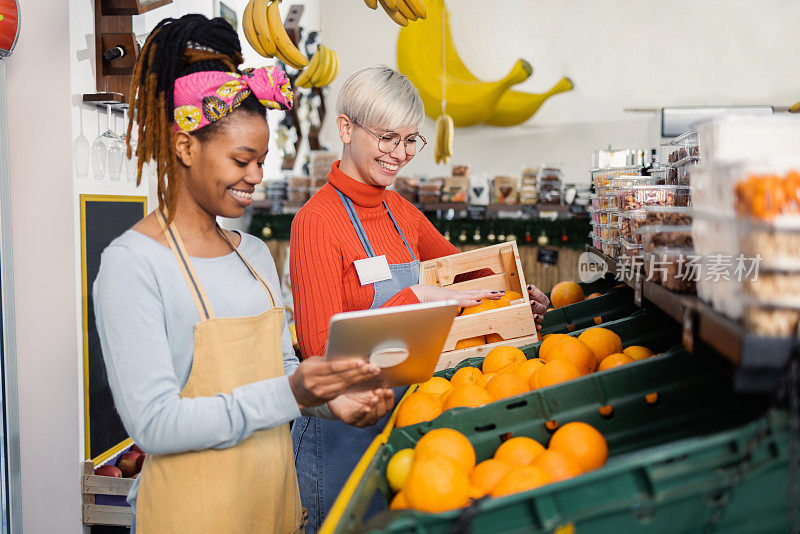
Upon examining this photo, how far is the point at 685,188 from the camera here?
173cm

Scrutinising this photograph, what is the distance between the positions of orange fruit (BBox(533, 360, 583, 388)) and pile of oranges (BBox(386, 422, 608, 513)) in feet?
0.89

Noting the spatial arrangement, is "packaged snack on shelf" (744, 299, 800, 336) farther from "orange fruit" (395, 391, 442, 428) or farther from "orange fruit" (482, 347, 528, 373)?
"orange fruit" (482, 347, 528, 373)

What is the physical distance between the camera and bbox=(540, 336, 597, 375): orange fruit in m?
1.62

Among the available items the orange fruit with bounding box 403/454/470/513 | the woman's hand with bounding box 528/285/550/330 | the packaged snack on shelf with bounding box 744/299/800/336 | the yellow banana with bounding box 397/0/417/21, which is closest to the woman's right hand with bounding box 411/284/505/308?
the woman's hand with bounding box 528/285/550/330

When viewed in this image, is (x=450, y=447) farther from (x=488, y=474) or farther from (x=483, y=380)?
(x=483, y=380)

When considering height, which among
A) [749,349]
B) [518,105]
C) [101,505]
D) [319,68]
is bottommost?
[101,505]

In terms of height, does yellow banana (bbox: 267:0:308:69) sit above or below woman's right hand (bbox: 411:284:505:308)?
above

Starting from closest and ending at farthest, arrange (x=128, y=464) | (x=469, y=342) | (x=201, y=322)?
(x=201, y=322)
(x=469, y=342)
(x=128, y=464)

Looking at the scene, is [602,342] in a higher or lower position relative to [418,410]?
higher

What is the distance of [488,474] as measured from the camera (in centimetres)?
112

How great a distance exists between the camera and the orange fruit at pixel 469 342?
2156 millimetres

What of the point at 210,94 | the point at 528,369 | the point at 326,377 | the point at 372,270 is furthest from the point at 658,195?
the point at 210,94

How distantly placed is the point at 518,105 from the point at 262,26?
3.83 metres

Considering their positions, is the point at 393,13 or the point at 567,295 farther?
the point at 393,13
